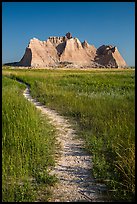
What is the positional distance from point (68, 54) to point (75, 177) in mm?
161750

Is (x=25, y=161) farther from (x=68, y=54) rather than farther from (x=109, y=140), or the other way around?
(x=68, y=54)

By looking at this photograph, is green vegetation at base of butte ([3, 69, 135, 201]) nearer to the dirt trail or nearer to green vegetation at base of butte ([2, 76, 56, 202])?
the dirt trail

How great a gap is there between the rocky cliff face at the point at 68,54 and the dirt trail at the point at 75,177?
13908 cm

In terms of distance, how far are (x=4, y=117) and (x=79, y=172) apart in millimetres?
2665

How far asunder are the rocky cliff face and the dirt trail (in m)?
139

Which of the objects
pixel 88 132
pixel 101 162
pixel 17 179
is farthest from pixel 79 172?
pixel 88 132

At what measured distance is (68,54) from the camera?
163875mm

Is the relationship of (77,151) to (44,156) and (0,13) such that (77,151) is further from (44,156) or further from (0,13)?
(0,13)

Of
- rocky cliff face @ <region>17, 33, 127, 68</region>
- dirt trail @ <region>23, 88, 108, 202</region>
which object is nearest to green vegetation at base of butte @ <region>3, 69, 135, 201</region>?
dirt trail @ <region>23, 88, 108, 202</region>

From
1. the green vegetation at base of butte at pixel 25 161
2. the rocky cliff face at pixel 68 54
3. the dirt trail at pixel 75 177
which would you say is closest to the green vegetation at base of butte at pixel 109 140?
the dirt trail at pixel 75 177

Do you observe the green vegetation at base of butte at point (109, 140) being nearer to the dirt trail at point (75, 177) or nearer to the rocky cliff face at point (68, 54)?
the dirt trail at point (75, 177)

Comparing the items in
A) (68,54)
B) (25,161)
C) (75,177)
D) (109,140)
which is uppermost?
(68,54)

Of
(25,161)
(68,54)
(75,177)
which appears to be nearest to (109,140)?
(75,177)

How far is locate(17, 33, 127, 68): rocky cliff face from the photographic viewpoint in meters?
149
